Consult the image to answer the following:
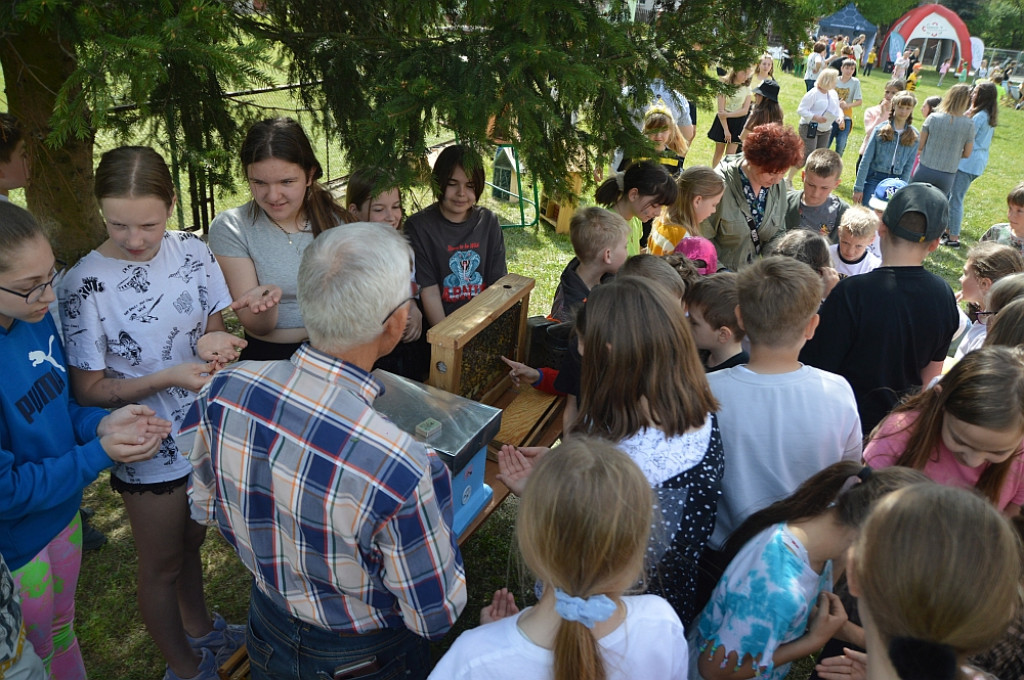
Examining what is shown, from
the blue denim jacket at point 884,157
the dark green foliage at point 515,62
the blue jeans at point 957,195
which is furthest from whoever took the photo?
the blue denim jacket at point 884,157

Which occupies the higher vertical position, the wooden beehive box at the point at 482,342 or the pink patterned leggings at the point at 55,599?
the wooden beehive box at the point at 482,342

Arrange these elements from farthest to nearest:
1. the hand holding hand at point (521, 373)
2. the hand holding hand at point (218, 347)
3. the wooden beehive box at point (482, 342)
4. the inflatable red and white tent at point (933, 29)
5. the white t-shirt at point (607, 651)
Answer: the inflatable red and white tent at point (933, 29), the hand holding hand at point (521, 373), the wooden beehive box at point (482, 342), the hand holding hand at point (218, 347), the white t-shirt at point (607, 651)

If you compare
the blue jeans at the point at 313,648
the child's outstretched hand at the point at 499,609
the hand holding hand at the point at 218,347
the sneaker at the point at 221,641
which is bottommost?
the sneaker at the point at 221,641

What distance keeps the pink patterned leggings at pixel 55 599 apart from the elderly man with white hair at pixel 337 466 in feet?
2.57

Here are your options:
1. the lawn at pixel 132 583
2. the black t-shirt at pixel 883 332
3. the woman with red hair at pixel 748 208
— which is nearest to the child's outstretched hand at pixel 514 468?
the lawn at pixel 132 583

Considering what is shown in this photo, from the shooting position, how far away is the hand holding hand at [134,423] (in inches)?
73.5

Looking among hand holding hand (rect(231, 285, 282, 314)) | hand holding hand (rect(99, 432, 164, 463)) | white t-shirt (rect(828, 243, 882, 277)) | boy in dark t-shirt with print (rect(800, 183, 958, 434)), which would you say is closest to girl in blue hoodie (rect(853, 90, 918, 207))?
white t-shirt (rect(828, 243, 882, 277))

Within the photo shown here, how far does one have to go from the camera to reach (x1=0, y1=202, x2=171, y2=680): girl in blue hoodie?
1748 mm

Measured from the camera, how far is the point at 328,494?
136cm

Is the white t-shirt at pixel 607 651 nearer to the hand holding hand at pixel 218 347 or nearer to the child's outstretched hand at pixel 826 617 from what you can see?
the child's outstretched hand at pixel 826 617

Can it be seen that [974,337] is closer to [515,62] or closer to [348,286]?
[515,62]

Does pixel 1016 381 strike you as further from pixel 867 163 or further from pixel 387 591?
pixel 867 163

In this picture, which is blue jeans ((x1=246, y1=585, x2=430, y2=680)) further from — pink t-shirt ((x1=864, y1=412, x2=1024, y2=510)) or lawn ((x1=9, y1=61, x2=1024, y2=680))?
pink t-shirt ((x1=864, y1=412, x2=1024, y2=510))

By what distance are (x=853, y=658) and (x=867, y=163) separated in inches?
320
